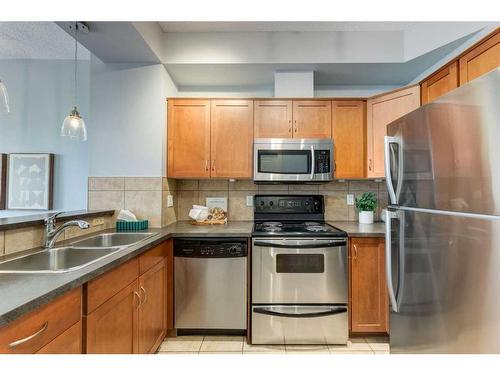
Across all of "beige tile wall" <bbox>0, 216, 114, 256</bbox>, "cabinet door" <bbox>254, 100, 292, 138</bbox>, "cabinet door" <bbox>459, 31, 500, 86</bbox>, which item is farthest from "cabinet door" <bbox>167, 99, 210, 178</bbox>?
"cabinet door" <bbox>459, 31, 500, 86</bbox>

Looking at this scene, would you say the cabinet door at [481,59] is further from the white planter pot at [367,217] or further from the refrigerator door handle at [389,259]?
the white planter pot at [367,217]

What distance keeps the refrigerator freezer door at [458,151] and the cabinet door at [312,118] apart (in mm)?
1219

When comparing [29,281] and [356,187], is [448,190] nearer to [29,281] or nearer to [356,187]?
[29,281]

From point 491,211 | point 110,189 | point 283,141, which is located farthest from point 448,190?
point 110,189

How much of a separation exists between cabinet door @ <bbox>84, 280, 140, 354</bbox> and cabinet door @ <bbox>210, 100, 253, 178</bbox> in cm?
136

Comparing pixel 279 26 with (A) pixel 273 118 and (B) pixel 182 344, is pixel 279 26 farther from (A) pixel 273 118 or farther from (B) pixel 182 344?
(B) pixel 182 344

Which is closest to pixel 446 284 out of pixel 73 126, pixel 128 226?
pixel 128 226

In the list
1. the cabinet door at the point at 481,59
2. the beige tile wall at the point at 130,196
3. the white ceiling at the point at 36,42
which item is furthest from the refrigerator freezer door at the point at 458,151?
the white ceiling at the point at 36,42

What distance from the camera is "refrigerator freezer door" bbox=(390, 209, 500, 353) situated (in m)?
0.91

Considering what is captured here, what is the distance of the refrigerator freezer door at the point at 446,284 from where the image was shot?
2.97ft

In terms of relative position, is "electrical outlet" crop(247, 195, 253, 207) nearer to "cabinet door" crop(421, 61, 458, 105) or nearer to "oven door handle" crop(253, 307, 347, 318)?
"oven door handle" crop(253, 307, 347, 318)
